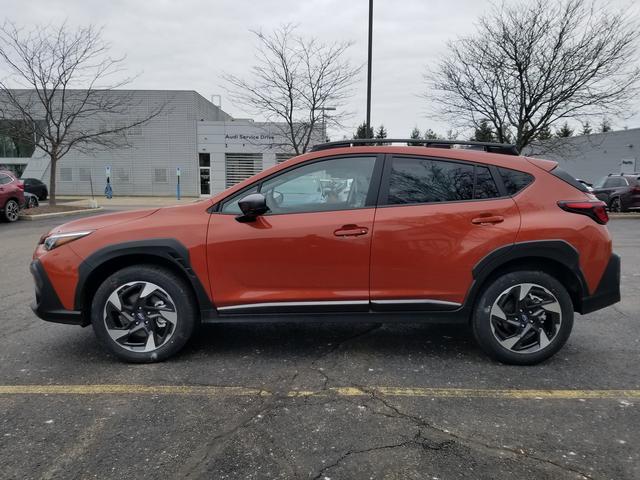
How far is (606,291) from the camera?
3768mm

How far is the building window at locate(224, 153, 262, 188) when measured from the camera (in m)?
37.6

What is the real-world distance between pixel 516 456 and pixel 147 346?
267cm

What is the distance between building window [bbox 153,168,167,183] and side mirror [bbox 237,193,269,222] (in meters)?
36.6

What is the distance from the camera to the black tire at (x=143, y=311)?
3684 mm

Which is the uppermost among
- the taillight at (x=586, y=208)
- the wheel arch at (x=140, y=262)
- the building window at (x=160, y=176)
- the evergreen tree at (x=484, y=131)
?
the evergreen tree at (x=484, y=131)

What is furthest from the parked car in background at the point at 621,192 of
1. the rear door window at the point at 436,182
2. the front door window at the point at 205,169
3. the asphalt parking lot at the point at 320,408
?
the front door window at the point at 205,169

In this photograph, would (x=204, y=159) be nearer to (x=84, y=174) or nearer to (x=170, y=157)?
(x=170, y=157)

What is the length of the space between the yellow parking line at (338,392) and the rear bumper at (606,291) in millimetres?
676

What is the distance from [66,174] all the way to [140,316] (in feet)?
130

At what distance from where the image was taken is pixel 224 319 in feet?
12.3

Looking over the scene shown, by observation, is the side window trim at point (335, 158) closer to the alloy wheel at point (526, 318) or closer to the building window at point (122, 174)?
the alloy wheel at point (526, 318)

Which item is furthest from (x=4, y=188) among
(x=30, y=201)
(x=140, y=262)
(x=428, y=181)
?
(x=428, y=181)

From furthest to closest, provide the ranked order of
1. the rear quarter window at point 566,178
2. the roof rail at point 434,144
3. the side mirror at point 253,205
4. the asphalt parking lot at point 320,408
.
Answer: the roof rail at point 434,144, the rear quarter window at point 566,178, the side mirror at point 253,205, the asphalt parking lot at point 320,408

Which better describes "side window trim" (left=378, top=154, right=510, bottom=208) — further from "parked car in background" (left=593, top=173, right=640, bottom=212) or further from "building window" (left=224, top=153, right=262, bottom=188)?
"building window" (left=224, top=153, right=262, bottom=188)
